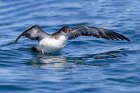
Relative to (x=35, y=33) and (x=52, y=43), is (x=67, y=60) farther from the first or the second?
(x=35, y=33)

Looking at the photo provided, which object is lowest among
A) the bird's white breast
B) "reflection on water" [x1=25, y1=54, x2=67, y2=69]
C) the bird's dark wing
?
"reflection on water" [x1=25, y1=54, x2=67, y2=69]

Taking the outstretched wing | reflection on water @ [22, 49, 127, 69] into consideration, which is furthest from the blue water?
the outstretched wing

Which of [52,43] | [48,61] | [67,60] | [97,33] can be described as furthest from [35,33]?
[97,33]

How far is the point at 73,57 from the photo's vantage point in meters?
11.6

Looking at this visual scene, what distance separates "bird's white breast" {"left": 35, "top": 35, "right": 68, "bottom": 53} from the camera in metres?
11.4

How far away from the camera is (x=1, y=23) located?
18.2 meters

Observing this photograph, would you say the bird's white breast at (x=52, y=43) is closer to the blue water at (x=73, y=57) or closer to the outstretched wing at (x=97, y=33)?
the blue water at (x=73, y=57)

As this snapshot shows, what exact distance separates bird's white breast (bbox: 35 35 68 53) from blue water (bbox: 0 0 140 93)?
376 mm

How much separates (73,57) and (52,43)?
3.56ft

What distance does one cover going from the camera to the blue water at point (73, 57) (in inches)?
327

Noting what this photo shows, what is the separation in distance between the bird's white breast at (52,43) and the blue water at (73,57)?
0.38 metres

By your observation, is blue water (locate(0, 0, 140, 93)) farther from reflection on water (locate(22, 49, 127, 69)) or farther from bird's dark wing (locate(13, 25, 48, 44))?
bird's dark wing (locate(13, 25, 48, 44))

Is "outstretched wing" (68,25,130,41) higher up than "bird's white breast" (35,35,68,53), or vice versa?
"outstretched wing" (68,25,130,41)

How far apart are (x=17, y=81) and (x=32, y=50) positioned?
13.0 ft
